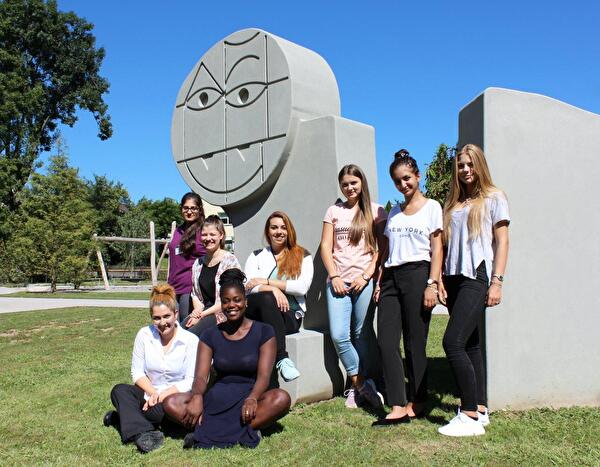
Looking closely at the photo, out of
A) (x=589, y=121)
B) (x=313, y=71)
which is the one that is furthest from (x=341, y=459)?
(x=313, y=71)

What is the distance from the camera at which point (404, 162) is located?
12.2 ft

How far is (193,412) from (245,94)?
3.25 m

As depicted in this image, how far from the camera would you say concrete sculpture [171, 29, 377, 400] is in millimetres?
4828

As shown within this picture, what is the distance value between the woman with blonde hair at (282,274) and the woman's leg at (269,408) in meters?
0.63

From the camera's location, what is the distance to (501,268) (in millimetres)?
3389

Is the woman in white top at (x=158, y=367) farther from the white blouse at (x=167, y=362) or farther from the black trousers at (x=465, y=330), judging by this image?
the black trousers at (x=465, y=330)

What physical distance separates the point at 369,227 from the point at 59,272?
1939 centimetres

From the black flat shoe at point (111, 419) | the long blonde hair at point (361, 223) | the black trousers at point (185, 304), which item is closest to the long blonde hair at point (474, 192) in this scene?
the long blonde hair at point (361, 223)

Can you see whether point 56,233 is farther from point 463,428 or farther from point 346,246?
point 463,428

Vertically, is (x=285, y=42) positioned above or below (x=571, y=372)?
above

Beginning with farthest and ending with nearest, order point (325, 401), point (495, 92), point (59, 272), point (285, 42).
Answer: point (59, 272)
point (285, 42)
point (325, 401)
point (495, 92)

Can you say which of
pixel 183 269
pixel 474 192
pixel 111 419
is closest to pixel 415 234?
pixel 474 192

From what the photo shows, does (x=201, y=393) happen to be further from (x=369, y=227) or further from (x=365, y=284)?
(x=369, y=227)

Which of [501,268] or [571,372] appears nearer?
[501,268]
